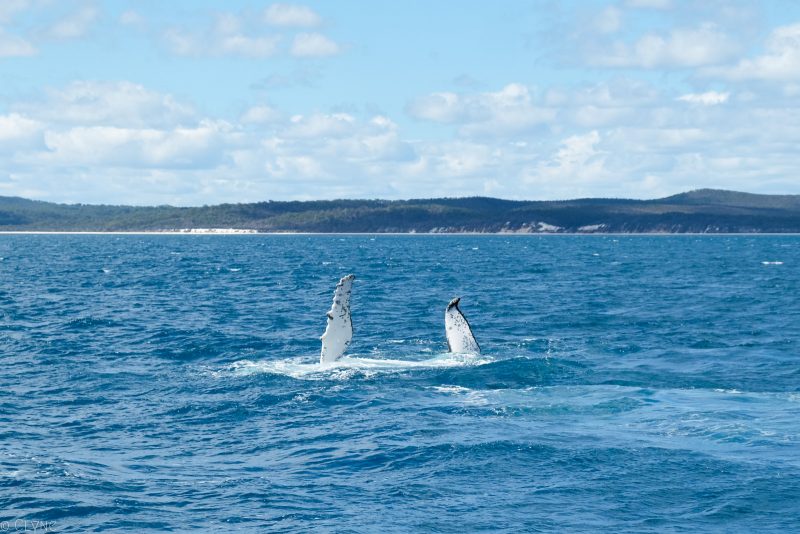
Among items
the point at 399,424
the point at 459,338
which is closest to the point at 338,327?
the point at 459,338

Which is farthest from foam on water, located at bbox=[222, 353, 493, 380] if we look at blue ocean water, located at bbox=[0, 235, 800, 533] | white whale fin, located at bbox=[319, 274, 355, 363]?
white whale fin, located at bbox=[319, 274, 355, 363]

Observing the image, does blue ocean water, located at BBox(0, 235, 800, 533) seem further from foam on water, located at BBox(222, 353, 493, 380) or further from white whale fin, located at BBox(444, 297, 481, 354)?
white whale fin, located at BBox(444, 297, 481, 354)

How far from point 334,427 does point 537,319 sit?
84.3ft

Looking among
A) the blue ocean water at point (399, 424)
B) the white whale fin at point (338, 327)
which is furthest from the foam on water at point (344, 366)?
the white whale fin at point (338, 327)

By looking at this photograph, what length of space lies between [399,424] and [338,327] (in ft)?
27.0

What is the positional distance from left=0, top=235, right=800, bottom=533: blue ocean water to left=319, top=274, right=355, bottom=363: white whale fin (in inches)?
29.1

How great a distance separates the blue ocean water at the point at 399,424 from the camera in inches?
661

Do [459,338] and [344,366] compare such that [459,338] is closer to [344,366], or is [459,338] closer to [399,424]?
[344,366]

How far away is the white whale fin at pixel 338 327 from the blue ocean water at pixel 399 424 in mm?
738

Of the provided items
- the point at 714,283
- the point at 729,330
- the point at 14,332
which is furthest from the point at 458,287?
the point at 14,332

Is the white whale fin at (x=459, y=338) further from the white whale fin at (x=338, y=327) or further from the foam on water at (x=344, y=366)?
the white whale fin at (x=338, y=327)

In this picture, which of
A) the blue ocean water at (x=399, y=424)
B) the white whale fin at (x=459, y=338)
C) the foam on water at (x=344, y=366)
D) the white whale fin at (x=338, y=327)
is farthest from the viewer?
the white whale fin at (x=459, y=338)

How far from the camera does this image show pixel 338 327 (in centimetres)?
3056

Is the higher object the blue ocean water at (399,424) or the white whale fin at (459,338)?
the white whale fin at (459,338)
